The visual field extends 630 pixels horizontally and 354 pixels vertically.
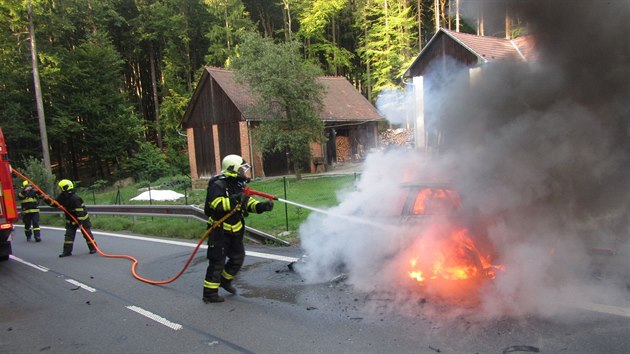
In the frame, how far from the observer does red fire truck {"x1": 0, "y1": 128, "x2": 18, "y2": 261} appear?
834cm

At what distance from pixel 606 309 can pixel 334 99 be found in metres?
25.7

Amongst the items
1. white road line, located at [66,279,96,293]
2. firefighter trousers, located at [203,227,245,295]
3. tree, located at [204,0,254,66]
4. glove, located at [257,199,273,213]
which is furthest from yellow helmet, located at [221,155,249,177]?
tree, located at [204,0,254,66]

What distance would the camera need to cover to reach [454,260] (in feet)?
16.2

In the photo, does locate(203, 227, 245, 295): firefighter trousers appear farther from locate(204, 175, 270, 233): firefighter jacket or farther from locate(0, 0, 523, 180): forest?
locate(0, 0, 523, 180): forest

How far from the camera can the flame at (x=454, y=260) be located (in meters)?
4.88

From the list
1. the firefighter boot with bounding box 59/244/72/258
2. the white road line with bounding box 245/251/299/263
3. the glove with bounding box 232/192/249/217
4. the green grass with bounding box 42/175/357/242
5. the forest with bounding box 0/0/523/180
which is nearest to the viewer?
the glove with bounding box 232/192/249/217

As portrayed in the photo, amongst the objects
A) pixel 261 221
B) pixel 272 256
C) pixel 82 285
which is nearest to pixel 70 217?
pixel 82 285

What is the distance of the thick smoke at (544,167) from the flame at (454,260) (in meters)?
0.15

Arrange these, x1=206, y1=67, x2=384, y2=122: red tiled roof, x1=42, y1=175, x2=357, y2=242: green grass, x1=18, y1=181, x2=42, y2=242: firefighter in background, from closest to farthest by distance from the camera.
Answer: x1=42, y1=175, x2=357, y2=242: green grass → x1=18, y1=181, x2=42, y2=242: firefighter in background → x1=206, y1=67, x2=384, y2=122: red tiled roof

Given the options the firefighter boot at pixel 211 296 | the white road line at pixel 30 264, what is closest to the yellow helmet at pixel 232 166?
the firefighter boot at pixel 211 296

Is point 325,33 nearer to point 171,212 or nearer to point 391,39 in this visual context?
point 391,39

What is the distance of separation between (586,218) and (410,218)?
2.26 meters

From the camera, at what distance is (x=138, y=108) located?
145 ft

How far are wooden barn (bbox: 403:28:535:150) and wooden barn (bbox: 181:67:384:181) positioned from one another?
5.92 m
